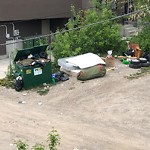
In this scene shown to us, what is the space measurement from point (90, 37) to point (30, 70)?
449 cm

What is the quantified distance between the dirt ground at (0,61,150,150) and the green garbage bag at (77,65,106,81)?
0.74ft

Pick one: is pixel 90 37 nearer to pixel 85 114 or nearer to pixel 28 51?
pixel 28 51

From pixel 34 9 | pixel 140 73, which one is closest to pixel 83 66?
pixel 140 73

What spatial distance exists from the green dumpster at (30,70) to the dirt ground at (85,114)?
1.64 ft

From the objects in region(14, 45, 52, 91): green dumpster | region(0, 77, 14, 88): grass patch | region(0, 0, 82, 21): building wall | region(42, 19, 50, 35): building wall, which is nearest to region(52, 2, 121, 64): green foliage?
region(14, 45, 52, 91): green dumpster

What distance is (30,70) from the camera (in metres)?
17.2

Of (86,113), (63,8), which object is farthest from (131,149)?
(63,8)

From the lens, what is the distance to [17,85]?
55.8ft

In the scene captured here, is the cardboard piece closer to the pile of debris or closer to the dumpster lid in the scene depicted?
the pile of debris

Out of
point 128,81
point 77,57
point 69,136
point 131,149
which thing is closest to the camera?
point 131,149

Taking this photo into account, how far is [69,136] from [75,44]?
900 cm

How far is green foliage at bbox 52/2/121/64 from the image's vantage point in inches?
776

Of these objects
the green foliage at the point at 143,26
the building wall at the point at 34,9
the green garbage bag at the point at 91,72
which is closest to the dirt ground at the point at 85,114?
the green garbage bag at the point at 91,72

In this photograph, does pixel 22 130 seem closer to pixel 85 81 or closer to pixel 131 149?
pixel 131 149
